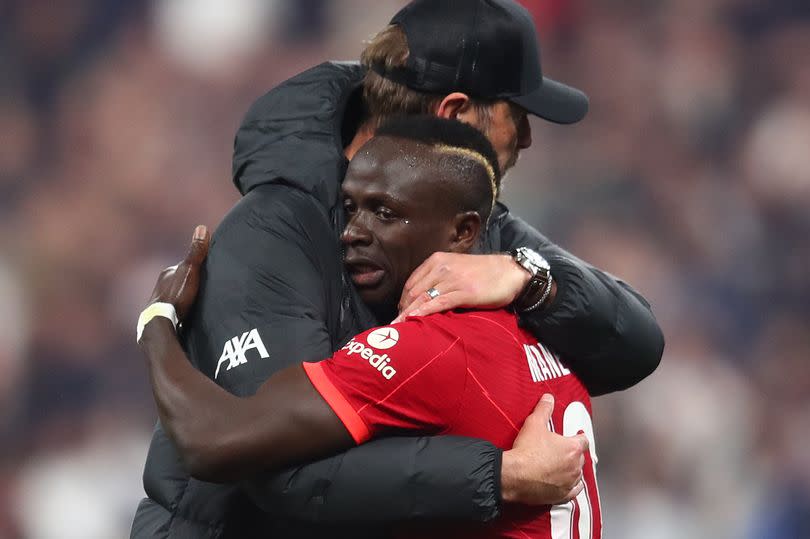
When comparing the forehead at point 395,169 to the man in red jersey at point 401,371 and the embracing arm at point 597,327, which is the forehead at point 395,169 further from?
the embracing arm at point 597,327

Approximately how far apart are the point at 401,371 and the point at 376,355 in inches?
1.9

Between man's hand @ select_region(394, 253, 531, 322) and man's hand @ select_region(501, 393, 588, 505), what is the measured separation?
0.21 meters

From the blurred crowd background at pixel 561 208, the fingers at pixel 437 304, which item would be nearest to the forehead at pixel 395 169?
the fingers at pixel 437 304

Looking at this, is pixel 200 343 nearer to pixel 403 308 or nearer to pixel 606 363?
pixel 403 308

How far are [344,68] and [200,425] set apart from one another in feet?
3.16

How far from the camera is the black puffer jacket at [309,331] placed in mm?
1929

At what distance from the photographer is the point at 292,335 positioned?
6.80ft

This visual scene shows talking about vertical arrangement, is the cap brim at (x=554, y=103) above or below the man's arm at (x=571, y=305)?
above

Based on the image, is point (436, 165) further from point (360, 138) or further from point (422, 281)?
point (360, 138)

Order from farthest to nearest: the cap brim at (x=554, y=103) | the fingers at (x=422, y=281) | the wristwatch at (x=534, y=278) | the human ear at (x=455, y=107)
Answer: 1. the cap brim at (x=554, y=103)
2. the human ear at (x=455, y=107)
3. the wristwatch at (x=534, y=278)
4. the fingers at (x=422, y=281)

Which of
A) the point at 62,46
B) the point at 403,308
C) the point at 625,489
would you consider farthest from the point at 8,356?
the point at 403,308

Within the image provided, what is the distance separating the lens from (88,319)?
5.08m

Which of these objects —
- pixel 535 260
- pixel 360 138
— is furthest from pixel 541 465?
pixel 360 138

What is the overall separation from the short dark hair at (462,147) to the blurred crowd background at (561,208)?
9.29ft
